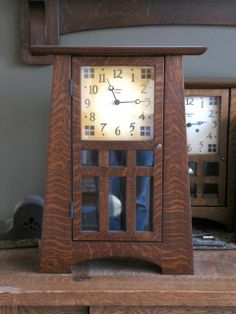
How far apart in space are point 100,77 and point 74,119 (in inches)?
4.1

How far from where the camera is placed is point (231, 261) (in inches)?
34.4

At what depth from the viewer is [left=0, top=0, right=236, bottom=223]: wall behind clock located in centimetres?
112

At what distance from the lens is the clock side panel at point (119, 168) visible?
2.61ft

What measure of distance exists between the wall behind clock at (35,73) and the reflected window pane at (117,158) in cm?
39

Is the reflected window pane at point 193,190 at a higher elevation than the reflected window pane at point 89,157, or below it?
below

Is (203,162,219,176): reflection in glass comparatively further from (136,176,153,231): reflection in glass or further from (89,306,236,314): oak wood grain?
(89,306,236,314): oak wood grain

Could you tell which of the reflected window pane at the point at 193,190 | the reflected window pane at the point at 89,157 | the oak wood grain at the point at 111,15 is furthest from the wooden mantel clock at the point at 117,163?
the oak wood grain at the point at 111,15

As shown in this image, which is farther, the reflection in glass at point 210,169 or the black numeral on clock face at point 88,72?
the reflection in glass at point 210,169

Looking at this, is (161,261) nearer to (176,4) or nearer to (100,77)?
(100,77)

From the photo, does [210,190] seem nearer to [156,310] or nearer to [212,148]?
[212,148]

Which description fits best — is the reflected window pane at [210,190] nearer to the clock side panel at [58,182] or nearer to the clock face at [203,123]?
the clock face at [203,123]

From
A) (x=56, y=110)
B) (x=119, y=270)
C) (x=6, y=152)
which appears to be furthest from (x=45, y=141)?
(x=119, y=270)

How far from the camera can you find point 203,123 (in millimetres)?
1043

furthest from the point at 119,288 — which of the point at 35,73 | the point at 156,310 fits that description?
the point at 35,73
